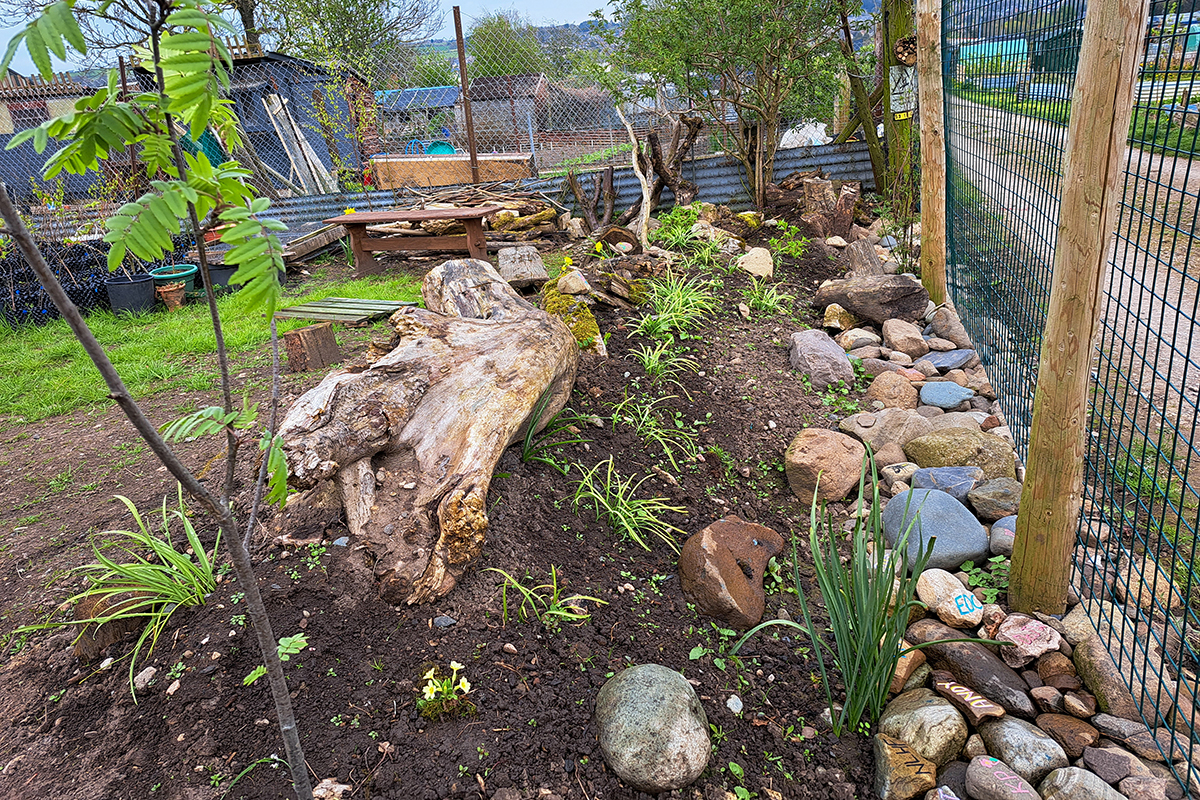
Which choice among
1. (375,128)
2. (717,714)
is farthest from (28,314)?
(717,714)

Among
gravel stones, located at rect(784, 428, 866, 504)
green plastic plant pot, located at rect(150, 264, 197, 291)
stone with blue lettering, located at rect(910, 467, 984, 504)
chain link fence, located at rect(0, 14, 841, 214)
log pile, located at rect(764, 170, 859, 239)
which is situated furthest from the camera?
chain link fence, located at rect(0, 14, 841, 214)

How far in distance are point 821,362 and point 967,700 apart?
→ 2.74m

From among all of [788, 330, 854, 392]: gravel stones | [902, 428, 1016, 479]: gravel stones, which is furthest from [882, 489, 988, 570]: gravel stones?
[788, 330, 854, 392]: gravel stones

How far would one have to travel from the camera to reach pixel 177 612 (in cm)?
238

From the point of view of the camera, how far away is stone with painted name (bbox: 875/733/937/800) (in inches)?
79.7

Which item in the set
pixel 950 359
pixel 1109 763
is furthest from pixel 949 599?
pixel 950 359

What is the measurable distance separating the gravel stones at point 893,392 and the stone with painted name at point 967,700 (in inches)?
91.4

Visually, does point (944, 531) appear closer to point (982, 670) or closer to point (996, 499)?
point (996, 499)

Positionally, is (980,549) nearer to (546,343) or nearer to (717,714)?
(717,714)

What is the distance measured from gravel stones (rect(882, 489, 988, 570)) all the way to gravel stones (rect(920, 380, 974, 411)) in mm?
1360

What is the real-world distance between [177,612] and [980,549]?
3093mm

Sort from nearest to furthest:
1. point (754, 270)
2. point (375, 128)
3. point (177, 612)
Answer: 1. point (177, 612)
2. point (754, 270)
3. point (375, 128)

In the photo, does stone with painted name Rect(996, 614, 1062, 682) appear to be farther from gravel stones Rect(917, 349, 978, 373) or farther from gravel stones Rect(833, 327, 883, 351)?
gravel stones Rect(833, 327, 883, 351)

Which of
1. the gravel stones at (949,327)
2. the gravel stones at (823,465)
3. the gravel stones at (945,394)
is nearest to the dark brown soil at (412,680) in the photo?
the gravel stones at (823,465)
